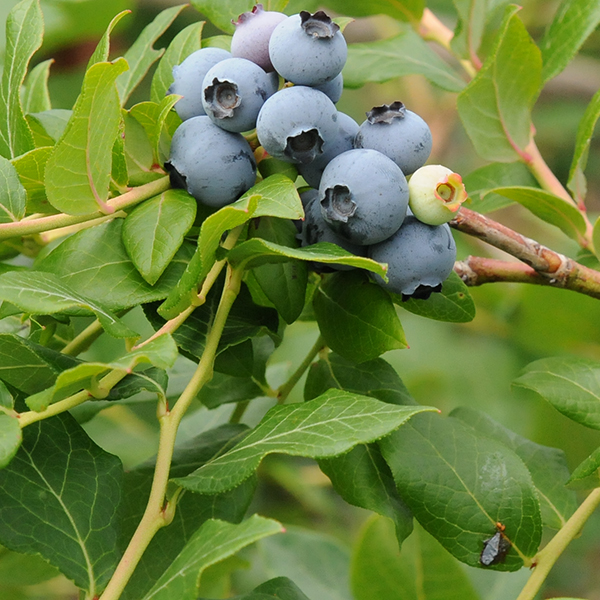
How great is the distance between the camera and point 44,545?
30.2 inches

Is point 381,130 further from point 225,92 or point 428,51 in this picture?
point 428,51

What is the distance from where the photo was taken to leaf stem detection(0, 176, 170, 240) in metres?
0.76

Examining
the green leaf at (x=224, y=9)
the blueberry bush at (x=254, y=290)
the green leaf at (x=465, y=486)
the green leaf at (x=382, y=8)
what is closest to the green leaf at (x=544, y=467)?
the blueberry bush at (x=254, y=290)

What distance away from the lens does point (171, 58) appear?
92cm

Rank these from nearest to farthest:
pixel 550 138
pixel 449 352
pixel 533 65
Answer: pixel 533 65 < pixel 449 352 < pixel 550 138

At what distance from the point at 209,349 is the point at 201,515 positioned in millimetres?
228

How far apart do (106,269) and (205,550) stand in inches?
11.8

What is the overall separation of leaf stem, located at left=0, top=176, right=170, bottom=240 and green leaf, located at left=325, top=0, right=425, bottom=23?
68 centimetres

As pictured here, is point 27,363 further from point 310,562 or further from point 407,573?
point 310,562

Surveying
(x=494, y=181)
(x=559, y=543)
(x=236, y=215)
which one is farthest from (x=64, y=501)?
(x=494, y=181)

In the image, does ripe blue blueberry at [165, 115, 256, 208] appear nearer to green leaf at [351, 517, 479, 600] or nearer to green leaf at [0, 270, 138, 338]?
green leaf at [0, 270, 138, 338]

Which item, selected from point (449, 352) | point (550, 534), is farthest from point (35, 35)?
point (550, 534)

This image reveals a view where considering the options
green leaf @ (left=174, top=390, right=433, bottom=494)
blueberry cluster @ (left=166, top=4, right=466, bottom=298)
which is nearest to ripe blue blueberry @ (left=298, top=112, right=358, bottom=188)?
blueberry cluster @ (left=166, top=4, right=466, bottom=298)

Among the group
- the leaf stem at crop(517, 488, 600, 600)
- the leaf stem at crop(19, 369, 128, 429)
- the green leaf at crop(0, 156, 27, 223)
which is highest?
the green leaf at crop(0, 156, 27, 223)
